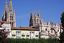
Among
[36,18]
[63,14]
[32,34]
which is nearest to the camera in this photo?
[63,14]

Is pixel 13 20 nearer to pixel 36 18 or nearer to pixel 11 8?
pixel 11 8

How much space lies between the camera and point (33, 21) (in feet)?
323

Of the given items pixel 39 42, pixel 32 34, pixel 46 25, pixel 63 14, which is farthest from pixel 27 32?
pixel 63 14

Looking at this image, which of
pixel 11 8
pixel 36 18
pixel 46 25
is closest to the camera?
pixel 46 25

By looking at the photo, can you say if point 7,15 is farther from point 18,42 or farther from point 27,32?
point 18,42

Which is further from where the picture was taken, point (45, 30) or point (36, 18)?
point (36, 18)

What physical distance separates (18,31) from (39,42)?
2841 centimetres

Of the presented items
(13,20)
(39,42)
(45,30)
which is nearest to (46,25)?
(45,30)

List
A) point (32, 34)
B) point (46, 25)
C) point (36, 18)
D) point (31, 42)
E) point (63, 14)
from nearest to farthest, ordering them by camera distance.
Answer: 1. point (63, 14)
2. point (31, 42)
3. point (32, 34)
4. point (46, 25)
5. point (36, 18)

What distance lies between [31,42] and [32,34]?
27.0 metres

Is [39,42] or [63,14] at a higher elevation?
[63,14]

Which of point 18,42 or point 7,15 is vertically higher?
point 7,15

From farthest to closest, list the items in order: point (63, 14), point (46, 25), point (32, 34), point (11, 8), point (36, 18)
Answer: point (36, 18), point (11, 8), point (46, 25), point (32, 34), point (63, 14)

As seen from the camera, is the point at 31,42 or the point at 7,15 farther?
the point at 7,15
